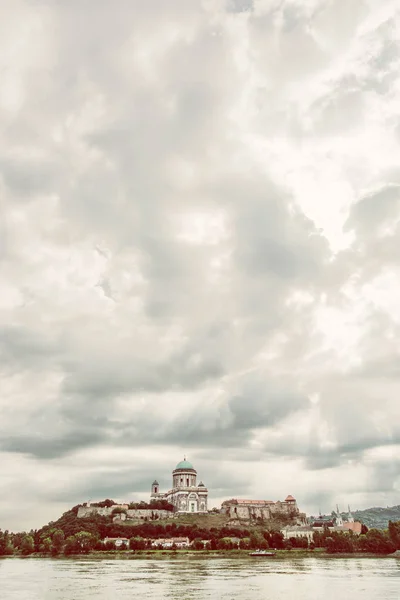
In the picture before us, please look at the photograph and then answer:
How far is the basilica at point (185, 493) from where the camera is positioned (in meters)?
150

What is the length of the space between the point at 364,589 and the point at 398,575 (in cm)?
1351

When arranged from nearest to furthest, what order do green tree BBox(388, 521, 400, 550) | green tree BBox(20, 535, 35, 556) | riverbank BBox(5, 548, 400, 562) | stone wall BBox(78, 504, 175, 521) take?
1. green tree BBox(388, 521, 400, 550)
2. riverbank BBox(5, 548, 400, 562)
3. green tree BBox(20, 535, 35, 556)
4. stone wall BBox(78, 504, 175, 521)

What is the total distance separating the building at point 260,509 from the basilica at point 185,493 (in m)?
7.02

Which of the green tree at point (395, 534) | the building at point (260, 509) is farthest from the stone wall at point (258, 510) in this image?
the green tree at point (395, 534)

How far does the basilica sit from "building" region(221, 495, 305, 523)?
23.0 feet

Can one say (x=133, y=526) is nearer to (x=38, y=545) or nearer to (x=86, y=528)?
(x=86, y=528)

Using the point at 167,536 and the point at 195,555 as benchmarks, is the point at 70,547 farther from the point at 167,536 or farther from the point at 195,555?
Answer: the point at 195,555

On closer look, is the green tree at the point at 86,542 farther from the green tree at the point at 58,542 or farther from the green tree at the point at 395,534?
the green tree at the point at 395,534

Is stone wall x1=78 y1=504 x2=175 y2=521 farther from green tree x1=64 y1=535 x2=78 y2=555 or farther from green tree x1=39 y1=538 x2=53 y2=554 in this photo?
green tree x1=64 y1=535 x2=78 y2=555

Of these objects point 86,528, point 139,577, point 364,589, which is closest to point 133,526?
point 86,528

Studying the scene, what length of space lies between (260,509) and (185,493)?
72.3 ft

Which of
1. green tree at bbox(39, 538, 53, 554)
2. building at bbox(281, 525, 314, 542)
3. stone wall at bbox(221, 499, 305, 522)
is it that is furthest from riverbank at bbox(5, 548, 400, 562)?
stone wall at bbox(221, 499, 305, 522)

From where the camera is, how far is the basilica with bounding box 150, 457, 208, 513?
150250 millimetres

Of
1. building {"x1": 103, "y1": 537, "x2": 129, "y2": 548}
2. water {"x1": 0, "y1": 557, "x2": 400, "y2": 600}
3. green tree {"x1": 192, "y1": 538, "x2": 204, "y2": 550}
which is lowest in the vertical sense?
water {"x1": 0, "y1": 557, "x2": 400, "y2": 600}
